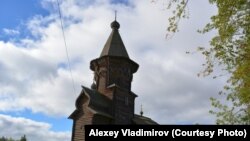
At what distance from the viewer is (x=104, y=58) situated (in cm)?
3491

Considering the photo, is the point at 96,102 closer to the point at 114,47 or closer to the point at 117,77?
the point at 117,77

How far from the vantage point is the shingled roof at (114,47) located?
35.1 metres

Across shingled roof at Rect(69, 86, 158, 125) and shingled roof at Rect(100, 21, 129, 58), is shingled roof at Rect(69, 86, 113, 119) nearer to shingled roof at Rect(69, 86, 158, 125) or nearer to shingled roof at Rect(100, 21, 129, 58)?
shingled roof at Rect(69, 86, 158, 125)

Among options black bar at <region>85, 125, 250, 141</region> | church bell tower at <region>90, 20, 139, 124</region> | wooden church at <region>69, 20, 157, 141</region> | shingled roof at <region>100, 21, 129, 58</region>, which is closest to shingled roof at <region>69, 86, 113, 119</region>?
wooden church at <region>69, 20, 157, 141</region>

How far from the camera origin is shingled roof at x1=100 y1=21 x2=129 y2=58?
115 ft

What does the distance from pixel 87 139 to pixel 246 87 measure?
7118 mm

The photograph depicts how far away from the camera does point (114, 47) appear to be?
3591 centimetres

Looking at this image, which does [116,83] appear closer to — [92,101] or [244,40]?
[92,101]

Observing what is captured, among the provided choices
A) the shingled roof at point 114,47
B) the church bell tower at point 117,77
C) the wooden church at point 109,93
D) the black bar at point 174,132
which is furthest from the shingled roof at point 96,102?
the black bar at point 174,132

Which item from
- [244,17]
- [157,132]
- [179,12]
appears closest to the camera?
[157,132]

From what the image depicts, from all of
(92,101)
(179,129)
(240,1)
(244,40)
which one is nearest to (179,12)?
(240,1)
